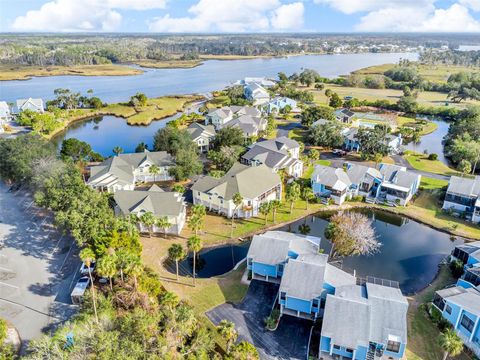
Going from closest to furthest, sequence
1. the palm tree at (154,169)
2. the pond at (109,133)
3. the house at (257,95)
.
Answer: the palm tree at (154,169)
the pond at (109,133)
the house at (257,95)

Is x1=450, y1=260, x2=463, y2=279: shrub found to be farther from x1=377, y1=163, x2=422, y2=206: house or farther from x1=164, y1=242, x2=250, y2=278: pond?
x1=164, y1=242, x2=250, y2=278: pond

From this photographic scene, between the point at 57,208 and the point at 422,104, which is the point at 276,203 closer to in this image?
the point at 57,208

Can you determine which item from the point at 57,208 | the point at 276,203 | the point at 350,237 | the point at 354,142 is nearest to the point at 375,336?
the point at 350,237

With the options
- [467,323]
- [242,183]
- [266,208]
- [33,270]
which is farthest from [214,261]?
[467,323]

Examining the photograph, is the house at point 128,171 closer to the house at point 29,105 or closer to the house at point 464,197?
the house at point 464,197

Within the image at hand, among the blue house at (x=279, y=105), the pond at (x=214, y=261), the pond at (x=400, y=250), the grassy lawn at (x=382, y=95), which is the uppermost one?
the grassy lawn at (x=382, y=95)

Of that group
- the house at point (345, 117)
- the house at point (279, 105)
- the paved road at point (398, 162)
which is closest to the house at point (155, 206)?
the paved road at point (398, 162)
